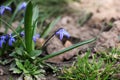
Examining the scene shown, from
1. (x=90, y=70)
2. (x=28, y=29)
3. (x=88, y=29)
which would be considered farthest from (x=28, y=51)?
(x=88, y=29)

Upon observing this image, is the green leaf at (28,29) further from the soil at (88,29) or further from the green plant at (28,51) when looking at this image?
the soil at (88,29)

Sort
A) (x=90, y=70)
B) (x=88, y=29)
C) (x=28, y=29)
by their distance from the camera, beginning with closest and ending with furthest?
1. (x=90, y=70)
2. (x=28, y=29)
3. (x=88, y=29)

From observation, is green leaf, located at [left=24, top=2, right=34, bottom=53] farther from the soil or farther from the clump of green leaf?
the clump of green leaf

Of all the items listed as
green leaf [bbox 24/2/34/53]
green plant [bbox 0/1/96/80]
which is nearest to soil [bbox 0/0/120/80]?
green plant [bbox 0/1/96/80]

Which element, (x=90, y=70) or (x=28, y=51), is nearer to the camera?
(x=90, y=70)

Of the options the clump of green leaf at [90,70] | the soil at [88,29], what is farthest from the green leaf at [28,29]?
the clump of green leaf at [90,70]

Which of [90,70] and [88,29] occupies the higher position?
[88,29]

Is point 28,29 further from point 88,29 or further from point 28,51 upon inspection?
point 88,29
